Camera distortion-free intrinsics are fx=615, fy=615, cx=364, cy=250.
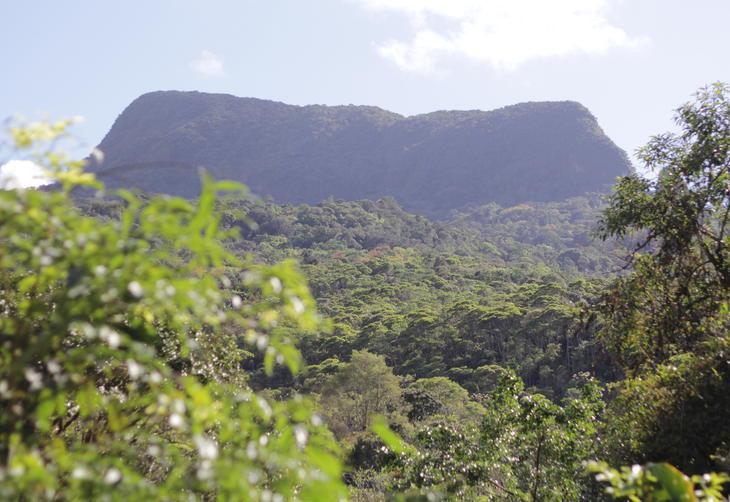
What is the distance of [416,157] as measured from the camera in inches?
7229

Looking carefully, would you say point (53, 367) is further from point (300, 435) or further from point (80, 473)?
point (300, 435)

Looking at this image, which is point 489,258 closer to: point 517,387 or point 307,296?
point 517,387

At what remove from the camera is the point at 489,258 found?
3666 inches

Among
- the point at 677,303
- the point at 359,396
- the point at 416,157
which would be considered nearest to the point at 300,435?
the point at 677,303

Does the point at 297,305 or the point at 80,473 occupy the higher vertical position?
the point at 297,305

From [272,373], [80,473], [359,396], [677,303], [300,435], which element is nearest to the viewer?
[80,473]

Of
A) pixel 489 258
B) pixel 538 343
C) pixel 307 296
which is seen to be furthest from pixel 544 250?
pixel 307 296

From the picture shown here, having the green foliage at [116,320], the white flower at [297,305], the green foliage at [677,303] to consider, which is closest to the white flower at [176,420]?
the green foliage at [116,320]

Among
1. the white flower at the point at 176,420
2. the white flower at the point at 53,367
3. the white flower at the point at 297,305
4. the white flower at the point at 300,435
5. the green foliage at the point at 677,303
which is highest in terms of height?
the white flower at the point at 297,305

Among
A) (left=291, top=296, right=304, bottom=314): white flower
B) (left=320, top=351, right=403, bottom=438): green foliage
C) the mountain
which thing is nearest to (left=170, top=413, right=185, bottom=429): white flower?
(left=291, top=296, right=304, bottom=314): white flower

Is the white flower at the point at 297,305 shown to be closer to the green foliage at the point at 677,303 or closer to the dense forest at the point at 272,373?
the dense forest at the point at 272,373

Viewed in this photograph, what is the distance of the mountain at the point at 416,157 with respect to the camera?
165 metres

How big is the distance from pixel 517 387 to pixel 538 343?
1364 inches

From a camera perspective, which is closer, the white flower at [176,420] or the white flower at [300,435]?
the white flower at [176,420]
